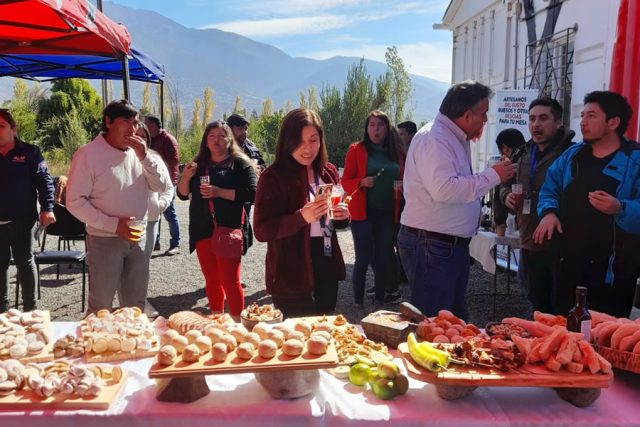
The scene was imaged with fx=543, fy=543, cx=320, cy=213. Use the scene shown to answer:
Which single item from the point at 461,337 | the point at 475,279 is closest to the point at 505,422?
the point at 461,337

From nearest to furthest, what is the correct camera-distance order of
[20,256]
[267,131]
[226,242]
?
[226,242] → [20,256] → [267,131]

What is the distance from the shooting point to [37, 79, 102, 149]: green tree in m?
17.8

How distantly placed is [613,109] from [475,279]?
375cm

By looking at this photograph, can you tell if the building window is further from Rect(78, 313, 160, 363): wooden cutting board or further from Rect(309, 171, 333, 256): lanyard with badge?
Rect(78, 313, 160, 363): wooden cutting board

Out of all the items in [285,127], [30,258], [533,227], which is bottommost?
[30,258]

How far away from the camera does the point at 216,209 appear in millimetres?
4020

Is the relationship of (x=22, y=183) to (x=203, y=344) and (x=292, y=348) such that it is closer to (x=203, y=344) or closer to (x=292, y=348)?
(x=203, y=344)

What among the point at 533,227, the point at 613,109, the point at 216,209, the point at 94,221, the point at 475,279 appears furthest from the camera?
the point at 475,279

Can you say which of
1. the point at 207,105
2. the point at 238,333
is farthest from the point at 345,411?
the point at 207,105

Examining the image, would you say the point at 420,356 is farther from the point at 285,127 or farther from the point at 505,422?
the point at 285,127

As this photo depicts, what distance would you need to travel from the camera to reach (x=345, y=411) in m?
1.61

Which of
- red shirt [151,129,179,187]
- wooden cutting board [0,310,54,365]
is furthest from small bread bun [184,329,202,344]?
red shirt [151,129,179,187]

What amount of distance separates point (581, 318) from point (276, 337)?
3.66ft

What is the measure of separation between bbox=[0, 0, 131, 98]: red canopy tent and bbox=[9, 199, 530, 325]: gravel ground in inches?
81.1
